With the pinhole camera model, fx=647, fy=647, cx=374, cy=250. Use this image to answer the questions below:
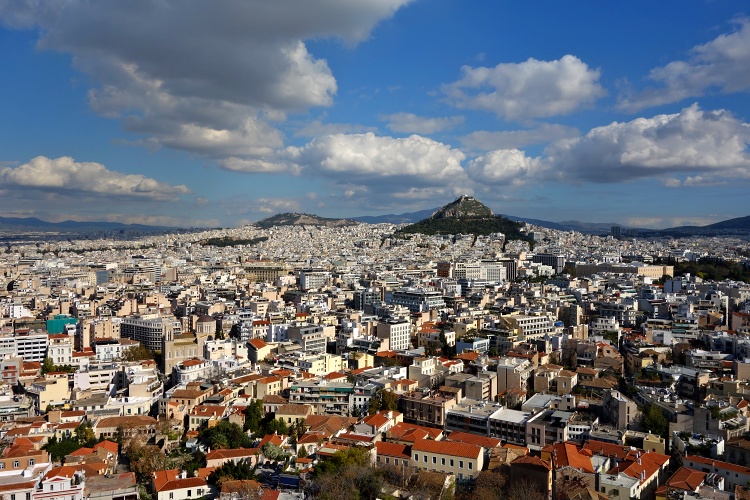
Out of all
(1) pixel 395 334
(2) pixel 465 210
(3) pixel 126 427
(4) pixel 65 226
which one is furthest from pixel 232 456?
(4) pixel 65 226

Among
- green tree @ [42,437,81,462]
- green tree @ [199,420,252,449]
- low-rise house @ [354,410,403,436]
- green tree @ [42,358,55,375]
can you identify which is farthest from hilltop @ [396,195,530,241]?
green tree @ [42,437,81,462]

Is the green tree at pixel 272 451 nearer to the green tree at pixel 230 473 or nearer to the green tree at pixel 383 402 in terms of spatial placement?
the green tree at pixel 230 473

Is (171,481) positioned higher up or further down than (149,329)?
further down

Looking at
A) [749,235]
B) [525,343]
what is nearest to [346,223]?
[749,235]

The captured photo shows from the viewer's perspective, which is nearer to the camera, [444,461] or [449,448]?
[444,461]

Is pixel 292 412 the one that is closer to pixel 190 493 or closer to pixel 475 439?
pixel 190 493

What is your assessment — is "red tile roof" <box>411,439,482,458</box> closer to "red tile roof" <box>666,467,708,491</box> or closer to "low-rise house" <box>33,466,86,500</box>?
→ "red tile roof" <box>666,467,708,491</box>
